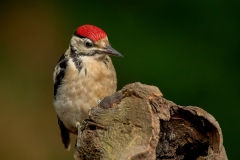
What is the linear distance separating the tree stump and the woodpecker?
0.60m

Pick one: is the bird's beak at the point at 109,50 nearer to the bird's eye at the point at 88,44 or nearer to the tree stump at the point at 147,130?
the bird's eye at the point at 88,44

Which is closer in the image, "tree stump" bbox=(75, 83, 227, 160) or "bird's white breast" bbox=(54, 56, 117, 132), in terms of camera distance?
"tree stump" bbox=(75, 83, 227, 160)

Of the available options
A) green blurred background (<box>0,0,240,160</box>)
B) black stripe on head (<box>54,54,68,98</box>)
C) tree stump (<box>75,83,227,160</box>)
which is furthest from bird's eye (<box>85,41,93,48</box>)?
green blurred background (<box>0,0,240,160</box>)

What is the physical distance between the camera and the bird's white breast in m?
2.22

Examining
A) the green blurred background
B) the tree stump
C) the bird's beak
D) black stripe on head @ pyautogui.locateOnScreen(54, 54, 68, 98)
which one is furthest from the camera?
the green blurred background

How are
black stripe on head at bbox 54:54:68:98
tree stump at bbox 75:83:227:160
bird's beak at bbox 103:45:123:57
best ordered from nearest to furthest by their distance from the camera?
1. tree stump at bbox 75:83:227:160
2. bird's beak at bbox 103:45:123:57
3. black stripe on head at bbox 54:54:68:98

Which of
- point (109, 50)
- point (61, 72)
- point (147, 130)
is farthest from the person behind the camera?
point (61, 72)

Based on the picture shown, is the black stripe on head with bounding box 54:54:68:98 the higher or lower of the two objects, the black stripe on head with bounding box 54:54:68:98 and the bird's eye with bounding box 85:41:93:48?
the lower

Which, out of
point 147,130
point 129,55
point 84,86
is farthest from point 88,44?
point 129,55

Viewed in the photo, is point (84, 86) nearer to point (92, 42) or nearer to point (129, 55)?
point (92, 42)

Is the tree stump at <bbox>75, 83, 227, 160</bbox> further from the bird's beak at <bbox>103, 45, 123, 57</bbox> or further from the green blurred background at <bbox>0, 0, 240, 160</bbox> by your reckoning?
the green blurred background at <bbox>0, 0, 240, 160</bbox>

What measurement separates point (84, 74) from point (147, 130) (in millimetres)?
774

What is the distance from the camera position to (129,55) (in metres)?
3.40

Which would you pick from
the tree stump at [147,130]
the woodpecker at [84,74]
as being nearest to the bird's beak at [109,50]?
the woodpecker at [84,74]
